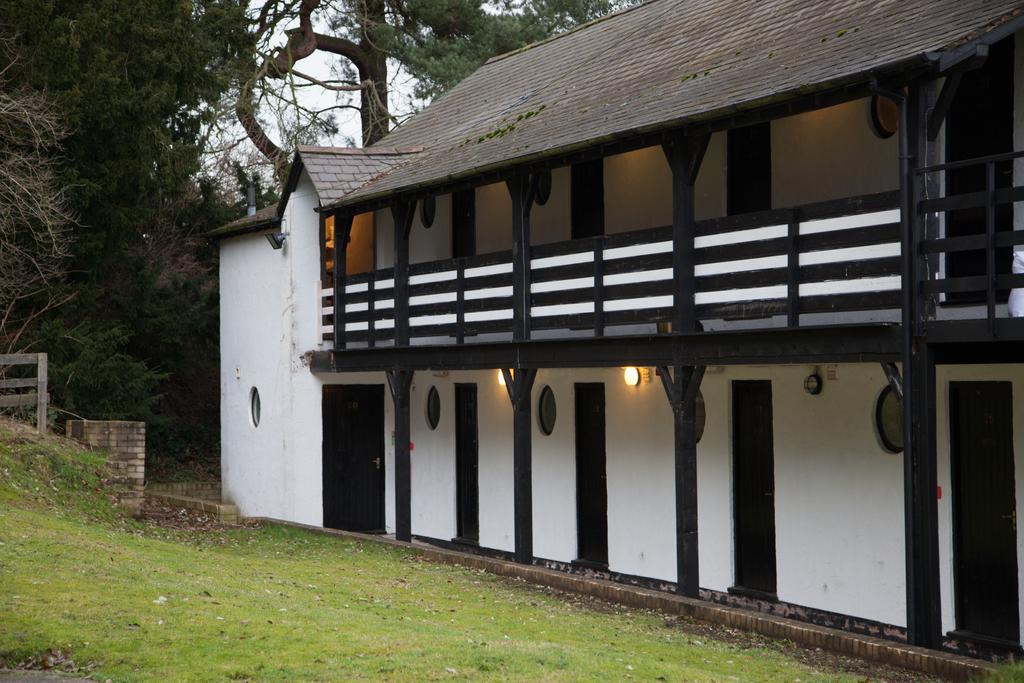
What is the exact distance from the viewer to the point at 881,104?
44.7 ft

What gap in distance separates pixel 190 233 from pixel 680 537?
2054 centimetres

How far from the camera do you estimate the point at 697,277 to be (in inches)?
562

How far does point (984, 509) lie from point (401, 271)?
10450 millimetres

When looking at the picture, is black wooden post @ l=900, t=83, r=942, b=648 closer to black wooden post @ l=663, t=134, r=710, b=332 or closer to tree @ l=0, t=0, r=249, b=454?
black wooden post @ l=663, t=134, r=710, b=332

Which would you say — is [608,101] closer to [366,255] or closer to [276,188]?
[366,255]

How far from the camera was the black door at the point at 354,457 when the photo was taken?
2298cm

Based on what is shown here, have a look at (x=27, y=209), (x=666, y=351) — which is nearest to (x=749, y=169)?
(x=666, y=351)

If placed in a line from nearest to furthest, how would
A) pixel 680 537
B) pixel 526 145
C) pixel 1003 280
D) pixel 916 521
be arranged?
1. pixel 1003 280
2. pixel 916 521
3. pixel 680 537
4. pixel 526 145

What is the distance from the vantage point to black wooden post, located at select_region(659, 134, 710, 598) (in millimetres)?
14281

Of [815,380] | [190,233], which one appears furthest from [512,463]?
[190,233]

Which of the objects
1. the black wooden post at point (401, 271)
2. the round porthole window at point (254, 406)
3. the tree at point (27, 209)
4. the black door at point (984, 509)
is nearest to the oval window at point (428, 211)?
the black wooden post at point (401, 271)

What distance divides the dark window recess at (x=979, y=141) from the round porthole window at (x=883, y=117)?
93 centimetres

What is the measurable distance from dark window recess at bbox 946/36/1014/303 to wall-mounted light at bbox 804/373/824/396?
216cm

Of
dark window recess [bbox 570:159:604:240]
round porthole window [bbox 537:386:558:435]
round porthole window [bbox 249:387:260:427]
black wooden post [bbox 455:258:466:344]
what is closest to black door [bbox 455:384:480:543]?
round porthole window [bbox 537:386:558:435]
